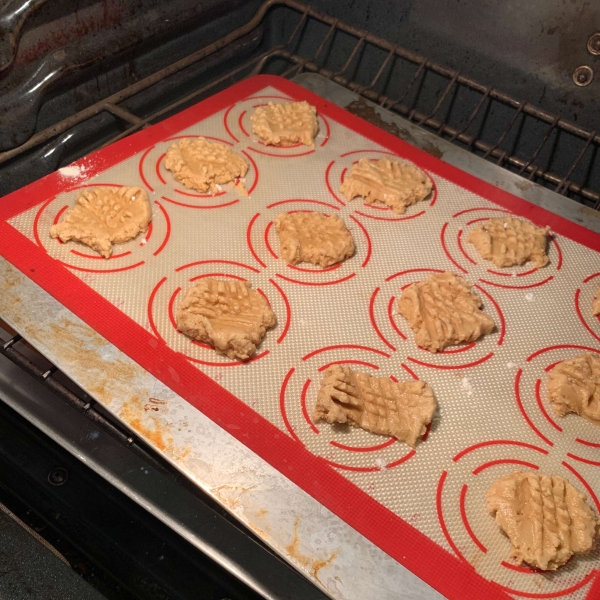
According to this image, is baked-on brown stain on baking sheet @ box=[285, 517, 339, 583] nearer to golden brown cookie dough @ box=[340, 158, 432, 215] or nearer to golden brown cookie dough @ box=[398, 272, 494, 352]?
golden brown cookie dough @ box=[398, 272, 494, 352]

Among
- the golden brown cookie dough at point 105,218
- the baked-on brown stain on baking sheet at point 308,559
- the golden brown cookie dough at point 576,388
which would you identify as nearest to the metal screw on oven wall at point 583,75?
the golden brown cookie dough at point 576,388

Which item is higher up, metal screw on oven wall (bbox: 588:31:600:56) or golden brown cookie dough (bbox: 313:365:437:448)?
metal screw on oven wall (bbox: 588:31:600:56)

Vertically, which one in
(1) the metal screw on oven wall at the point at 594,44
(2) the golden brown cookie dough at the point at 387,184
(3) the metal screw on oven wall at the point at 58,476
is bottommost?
(3) the metal screw on oven wall at the point at 58,476

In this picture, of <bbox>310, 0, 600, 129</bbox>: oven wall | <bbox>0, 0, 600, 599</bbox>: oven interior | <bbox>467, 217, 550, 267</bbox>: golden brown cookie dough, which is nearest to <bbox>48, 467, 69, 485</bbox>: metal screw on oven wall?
<bbox>0, 0, 600, 599</bbox>: oven interior

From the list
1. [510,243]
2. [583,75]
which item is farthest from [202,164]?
[583,75]

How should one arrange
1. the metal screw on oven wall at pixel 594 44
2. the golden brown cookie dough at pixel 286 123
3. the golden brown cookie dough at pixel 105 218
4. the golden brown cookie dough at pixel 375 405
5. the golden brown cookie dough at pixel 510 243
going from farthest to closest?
the golden brown cookie dough at pixel 286 123 → the metal screw on oven wall at pixel 594 44 → the golden brown cookie dough at pixel 510 243 → the golden brown cookie dough at pixel 105 218 → the golden brown cookie dough at pixel 375 405

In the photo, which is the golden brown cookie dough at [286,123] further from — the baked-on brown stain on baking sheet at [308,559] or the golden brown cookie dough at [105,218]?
the baked-on brown stain on baking sheet at [308,559]

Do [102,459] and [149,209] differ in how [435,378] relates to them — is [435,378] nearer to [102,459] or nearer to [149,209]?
[102,459]

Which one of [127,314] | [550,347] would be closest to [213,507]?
[127,314]
